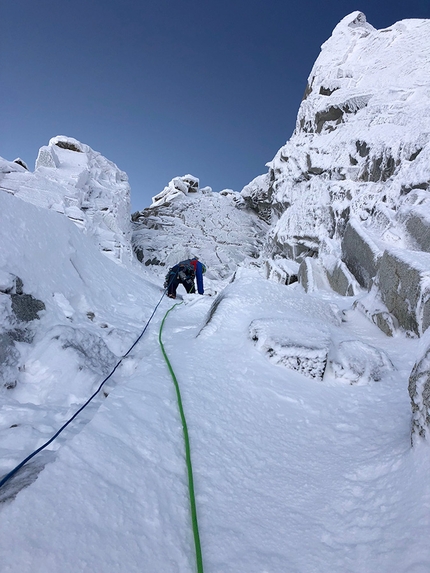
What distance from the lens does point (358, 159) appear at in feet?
52.2

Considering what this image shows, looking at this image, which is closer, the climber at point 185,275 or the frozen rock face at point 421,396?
the frozen rock face at point 421,396

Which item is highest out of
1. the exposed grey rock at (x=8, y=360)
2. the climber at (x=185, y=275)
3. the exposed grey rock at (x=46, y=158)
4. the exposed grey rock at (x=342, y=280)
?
the exposed grey rock at (x=46, y=158)

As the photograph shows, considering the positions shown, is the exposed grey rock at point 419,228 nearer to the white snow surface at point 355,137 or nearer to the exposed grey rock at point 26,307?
the white snow surface at point 355,137

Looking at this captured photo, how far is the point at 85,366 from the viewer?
2.98 metres

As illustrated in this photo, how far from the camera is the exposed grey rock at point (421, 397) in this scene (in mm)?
1717

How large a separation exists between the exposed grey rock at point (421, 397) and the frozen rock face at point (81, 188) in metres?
14.7

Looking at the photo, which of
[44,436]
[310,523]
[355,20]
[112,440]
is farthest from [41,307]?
[355,20]

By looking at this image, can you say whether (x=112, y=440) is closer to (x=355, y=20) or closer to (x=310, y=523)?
(x=310, y=523)

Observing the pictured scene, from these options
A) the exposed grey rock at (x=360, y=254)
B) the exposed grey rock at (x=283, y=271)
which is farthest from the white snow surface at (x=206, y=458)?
the exposed grey rock at (x=283, y=271)

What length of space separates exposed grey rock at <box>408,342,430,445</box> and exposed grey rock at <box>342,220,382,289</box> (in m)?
4.81

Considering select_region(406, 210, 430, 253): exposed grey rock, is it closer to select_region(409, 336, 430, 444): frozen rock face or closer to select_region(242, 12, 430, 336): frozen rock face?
select_region(242, 12, 430, 336): frozen rock face

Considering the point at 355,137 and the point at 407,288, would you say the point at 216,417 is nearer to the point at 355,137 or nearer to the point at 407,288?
the point at 407,288

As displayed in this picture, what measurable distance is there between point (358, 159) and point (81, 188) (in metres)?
16.2

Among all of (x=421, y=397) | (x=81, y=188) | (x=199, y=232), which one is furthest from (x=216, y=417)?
(x=199, y=232)
